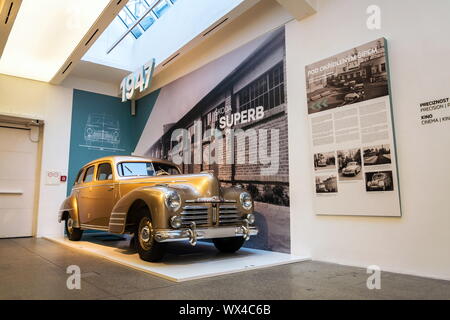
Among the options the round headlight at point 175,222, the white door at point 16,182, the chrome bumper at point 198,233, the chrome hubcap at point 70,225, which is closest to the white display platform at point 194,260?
the chrome bumper at point 198,233

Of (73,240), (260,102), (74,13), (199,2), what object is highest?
(199,2)

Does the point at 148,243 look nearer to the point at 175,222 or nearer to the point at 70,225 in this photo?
the point at 175,222

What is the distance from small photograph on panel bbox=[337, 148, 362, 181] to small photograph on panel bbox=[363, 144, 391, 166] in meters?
0.09

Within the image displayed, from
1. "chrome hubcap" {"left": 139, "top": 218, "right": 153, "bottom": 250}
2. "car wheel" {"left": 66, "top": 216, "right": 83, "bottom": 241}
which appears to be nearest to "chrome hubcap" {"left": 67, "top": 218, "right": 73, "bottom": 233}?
"car wheel" {"left": 66, "top": 216, "right": 83, "bottom": 241}

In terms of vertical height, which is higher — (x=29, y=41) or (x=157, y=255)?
(x=29, y=41)

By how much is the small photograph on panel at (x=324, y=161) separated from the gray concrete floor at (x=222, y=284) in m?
1.13

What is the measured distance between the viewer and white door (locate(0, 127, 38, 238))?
21.8ft

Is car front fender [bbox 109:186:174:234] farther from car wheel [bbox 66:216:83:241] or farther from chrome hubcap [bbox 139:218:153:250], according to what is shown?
car wheel [bbox 66:216:83:241]

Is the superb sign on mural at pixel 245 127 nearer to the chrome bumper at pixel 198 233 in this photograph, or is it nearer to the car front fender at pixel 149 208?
the chrome bumper at pixel 198 233

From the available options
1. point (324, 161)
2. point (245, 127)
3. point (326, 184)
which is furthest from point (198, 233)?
point (245, 127)
